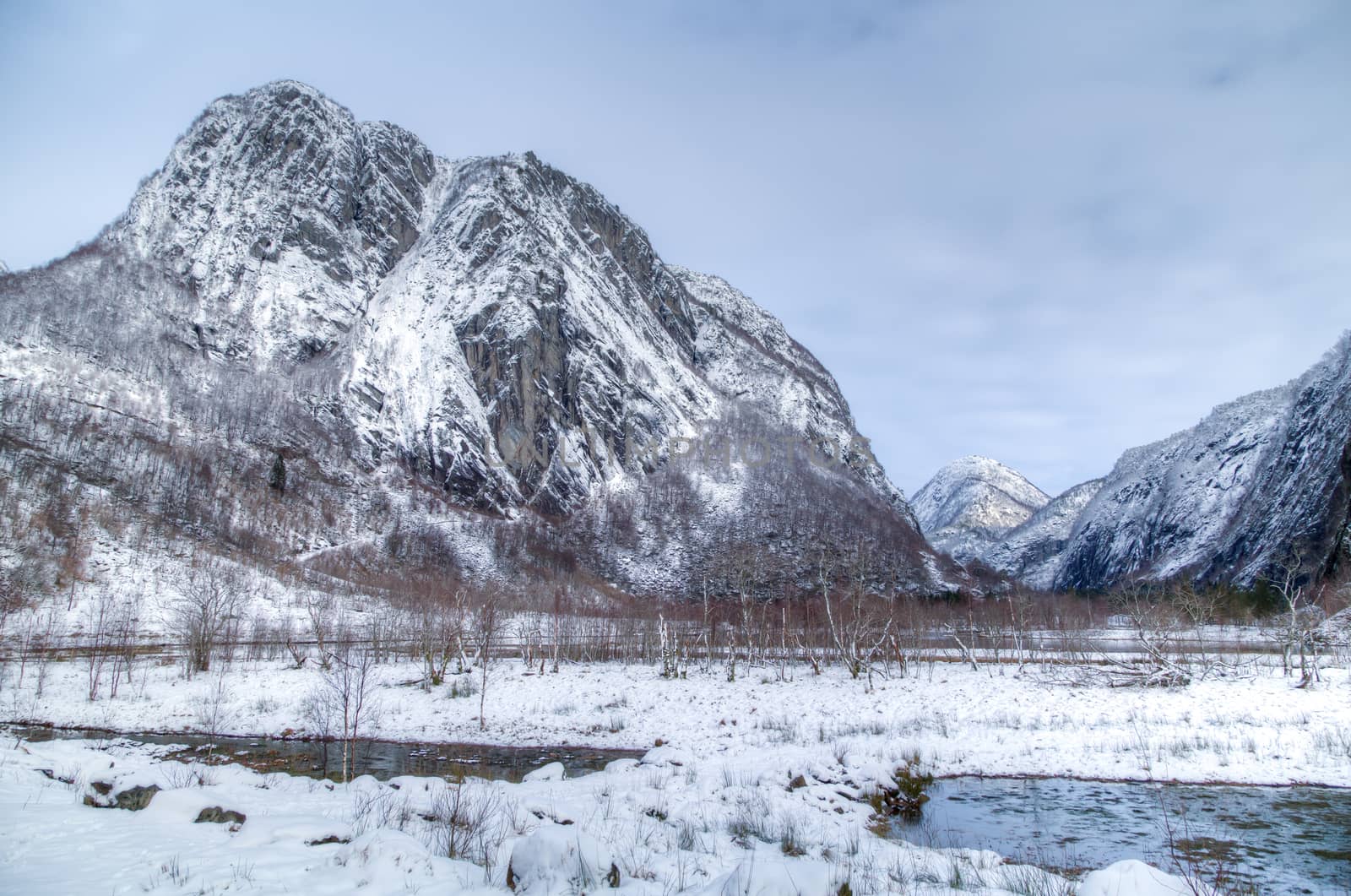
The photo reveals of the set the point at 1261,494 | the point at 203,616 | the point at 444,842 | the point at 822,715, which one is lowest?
the point at 822,715

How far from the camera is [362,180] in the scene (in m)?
180

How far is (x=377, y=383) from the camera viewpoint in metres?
138

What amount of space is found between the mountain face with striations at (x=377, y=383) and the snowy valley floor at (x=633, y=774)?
70.1 meters

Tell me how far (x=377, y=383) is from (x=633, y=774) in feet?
441

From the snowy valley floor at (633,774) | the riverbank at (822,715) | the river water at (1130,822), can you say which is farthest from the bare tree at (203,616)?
the river water at (1130,822)

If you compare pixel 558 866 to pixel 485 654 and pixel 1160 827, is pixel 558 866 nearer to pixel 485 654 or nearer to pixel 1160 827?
pixel 1160 827

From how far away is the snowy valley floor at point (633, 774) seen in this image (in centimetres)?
964

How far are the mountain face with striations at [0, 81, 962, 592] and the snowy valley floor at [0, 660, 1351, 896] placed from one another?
70.1 m

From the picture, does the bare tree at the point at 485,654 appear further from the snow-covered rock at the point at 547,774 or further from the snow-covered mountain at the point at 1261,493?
the snow-covered mountain at the point at 1261,493

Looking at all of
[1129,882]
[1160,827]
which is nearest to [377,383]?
[1160,827]

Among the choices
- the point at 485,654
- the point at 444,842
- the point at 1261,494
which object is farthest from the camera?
the point at 1261,494

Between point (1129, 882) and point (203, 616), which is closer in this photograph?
point (1129, 882)

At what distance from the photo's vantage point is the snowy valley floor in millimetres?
9641

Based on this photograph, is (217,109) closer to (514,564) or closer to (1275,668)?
(514,564)
